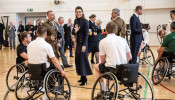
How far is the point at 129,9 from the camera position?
37.2 feet

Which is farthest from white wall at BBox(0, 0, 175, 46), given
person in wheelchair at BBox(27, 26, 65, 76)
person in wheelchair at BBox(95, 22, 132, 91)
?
person in wheelchair at BBox(27, 26, 65, 76)

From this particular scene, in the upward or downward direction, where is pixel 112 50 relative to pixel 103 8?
downward

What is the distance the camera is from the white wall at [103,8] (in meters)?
11.1

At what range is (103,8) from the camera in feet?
38.1

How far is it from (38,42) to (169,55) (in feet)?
7.74

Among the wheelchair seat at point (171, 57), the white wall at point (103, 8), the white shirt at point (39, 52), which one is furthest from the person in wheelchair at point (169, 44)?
the white wall at point (103, 8)

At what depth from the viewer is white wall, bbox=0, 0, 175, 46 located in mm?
11125

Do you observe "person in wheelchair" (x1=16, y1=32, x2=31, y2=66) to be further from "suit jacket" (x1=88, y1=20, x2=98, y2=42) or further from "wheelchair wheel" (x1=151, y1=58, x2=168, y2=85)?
"wheelchair wheel" (x1=151, y1=58, x2=168, y2=85)

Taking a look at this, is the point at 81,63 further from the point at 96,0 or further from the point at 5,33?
the point at 5,33

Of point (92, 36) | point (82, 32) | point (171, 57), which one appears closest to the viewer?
point (171, 57)

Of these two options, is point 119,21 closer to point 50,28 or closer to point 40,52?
point 50,28

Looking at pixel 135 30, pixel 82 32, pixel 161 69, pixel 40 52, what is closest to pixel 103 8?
pixel 135 30

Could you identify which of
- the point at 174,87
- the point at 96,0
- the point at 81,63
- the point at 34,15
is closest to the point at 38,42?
the point at 81,63

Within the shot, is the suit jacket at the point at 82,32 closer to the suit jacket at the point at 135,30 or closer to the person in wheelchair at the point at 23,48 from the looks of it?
the person in wheelchair at the point at 23,48
